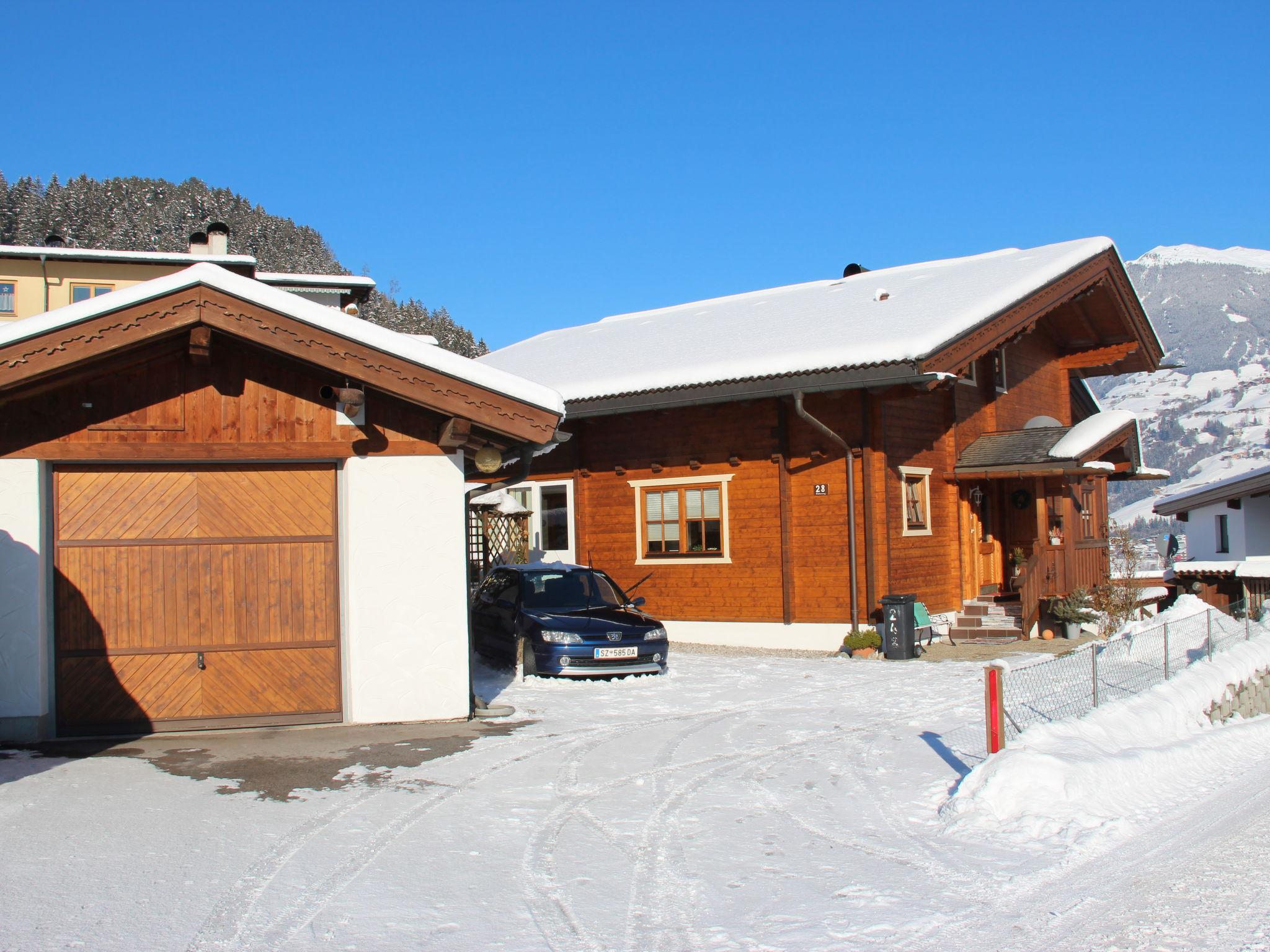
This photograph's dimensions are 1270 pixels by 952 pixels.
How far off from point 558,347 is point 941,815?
19.5 meters

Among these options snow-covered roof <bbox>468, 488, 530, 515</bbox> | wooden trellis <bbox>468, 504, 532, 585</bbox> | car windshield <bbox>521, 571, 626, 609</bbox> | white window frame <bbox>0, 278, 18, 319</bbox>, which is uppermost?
white window frame <bbox>0, 278, 18, 319</bbox>

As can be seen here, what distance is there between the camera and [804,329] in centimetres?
1955

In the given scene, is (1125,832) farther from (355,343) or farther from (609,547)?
(609,547)

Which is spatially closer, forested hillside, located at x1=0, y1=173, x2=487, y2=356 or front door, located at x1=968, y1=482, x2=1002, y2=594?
front door, located at x1=968, y1=482, x2=1002, y2=594

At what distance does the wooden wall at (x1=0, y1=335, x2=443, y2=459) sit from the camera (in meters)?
9.49

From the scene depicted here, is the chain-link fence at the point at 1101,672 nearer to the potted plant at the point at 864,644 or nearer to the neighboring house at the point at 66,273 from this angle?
the potted plant at the point at 864,644

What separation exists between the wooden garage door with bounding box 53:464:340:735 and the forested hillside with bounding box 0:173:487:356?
6498 cm

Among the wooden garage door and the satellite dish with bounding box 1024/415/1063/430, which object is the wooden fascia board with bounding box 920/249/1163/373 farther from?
the wooden garage door

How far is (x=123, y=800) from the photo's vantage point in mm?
7344

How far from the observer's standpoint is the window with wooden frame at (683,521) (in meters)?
18.9

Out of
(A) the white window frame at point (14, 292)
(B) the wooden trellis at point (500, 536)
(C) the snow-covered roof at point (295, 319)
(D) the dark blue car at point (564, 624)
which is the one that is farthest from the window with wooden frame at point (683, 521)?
(A) the white window frame at point (14, 292)

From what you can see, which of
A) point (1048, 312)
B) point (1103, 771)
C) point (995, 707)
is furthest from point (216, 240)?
point (1103, 771)

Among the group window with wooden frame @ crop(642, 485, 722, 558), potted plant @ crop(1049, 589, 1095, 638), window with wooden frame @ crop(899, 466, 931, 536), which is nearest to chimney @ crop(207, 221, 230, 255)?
window with wooden frame @ crop(642, 485, 722, 558)

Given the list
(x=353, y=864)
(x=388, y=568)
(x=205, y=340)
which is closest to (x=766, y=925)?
(x=353, y=864)
